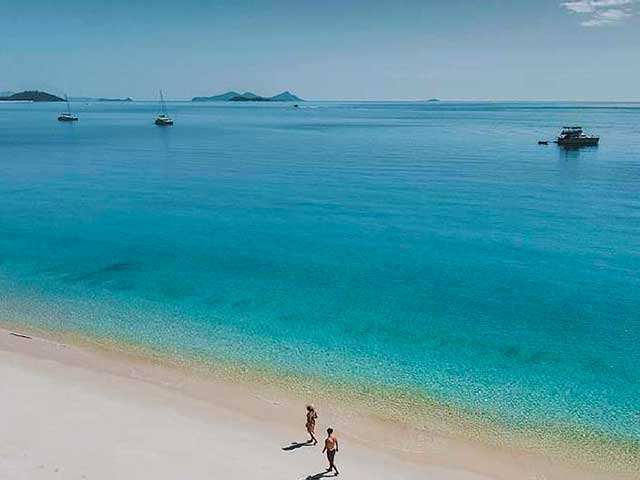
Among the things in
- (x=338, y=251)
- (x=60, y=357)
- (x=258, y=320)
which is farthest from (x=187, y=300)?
(x=338, y=251)

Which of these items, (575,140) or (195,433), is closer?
(195,433)

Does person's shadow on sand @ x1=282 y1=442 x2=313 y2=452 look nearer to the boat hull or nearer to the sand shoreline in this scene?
the sand shoreline

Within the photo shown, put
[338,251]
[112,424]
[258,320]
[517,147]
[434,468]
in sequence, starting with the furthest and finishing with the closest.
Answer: [517,147] < [338,251] < [258,320] < [112,424] < [434,468]

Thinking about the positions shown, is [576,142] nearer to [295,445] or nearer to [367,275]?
[367,275]

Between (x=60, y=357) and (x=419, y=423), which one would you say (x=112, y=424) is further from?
(x=419, y=423)

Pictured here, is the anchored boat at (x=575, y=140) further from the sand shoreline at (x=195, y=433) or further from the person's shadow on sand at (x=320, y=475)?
the person's shadow on sand at (x=320, y=475)

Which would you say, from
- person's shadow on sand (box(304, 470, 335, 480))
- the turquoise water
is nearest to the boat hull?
the turquoise water

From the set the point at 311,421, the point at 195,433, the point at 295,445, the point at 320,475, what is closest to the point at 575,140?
the point at 311,421

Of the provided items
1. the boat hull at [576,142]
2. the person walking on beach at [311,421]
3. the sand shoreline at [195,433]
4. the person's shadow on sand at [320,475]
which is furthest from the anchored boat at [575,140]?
the person's shadow on sand at [320,475]
